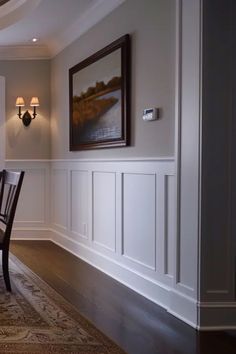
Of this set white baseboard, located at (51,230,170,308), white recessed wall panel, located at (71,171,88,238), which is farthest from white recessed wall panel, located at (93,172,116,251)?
white recessed wall panel, located at (71,171,88,238)

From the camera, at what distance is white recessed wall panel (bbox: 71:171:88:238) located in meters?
4.91

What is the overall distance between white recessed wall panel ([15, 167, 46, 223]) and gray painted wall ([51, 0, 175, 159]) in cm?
172

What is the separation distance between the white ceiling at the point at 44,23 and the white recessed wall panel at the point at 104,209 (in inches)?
60.7

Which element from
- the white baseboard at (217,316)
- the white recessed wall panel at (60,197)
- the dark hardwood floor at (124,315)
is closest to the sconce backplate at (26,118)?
the white recessed wall panel at (60,197)

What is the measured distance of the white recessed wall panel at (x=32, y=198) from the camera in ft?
19.9

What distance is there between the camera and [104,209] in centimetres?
438

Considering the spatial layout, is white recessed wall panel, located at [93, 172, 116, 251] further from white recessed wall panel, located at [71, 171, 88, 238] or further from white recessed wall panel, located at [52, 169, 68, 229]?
white recessed wall panel, located at [52, 169, 68, 229]

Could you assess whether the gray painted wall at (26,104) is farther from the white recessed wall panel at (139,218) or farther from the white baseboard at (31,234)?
the white recessed wall panel at (139,218)

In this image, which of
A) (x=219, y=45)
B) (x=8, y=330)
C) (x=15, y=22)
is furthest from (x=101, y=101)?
(x=8, y=330)

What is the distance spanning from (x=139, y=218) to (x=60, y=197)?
7.51ft

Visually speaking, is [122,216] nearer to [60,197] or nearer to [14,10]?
[60,197]

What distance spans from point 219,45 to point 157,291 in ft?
5.72

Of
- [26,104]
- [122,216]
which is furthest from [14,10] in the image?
[122,216]

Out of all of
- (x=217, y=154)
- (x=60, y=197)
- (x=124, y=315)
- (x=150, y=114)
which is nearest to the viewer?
(x=217, y=154)
